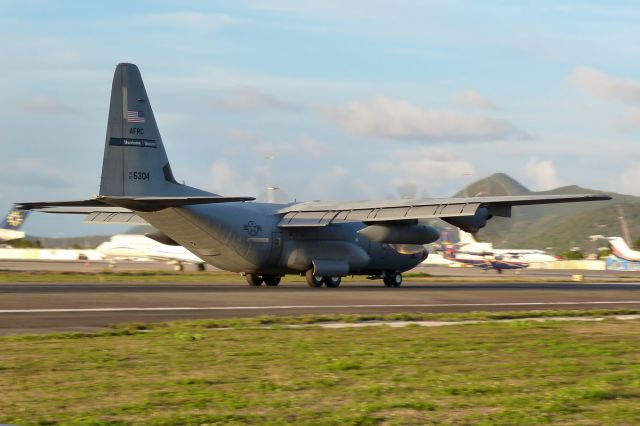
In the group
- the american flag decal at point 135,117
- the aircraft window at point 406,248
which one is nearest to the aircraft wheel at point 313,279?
the aircraft window at point 406,248

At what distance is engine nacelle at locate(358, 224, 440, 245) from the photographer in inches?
1607

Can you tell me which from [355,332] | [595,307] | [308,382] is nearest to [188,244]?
[595,307]

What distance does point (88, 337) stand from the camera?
56.2ft

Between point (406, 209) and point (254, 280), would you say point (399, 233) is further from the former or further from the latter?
point (254, 280)

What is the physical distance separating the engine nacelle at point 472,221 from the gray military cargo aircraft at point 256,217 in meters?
0.05

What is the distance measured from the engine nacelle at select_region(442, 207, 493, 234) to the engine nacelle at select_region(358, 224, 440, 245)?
8.91ft

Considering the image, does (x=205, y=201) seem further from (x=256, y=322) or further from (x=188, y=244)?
(x=256, y=322)

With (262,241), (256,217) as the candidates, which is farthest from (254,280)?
(256,217)

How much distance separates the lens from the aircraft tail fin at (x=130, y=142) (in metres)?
33.2

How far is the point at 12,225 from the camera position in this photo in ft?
314

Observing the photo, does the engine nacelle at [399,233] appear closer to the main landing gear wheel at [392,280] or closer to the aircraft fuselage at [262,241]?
the aircraft fuselage at [262,241]

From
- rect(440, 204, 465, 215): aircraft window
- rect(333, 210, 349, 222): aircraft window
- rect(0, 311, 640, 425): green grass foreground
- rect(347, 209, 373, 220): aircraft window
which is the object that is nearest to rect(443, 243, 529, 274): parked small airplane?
rect(333, 210, 349, 222): aircraft window

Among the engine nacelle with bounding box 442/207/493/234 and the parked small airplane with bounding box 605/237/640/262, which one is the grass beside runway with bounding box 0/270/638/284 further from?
the parked small airplane with bounding box 605/237/640/262

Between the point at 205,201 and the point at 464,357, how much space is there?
63.5ft
